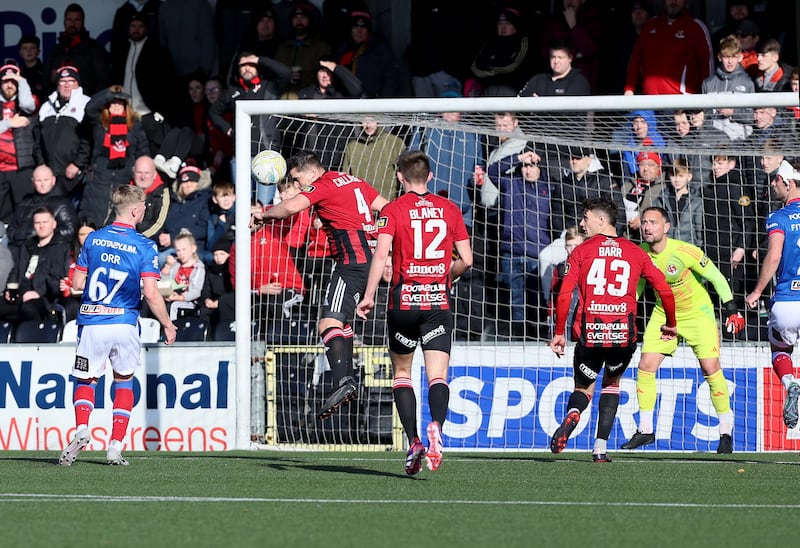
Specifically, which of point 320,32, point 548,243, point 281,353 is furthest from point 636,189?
point 320,32

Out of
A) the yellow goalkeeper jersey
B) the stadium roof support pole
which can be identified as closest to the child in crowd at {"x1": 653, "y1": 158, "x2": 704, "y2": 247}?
the yellow goalkeeper jersey

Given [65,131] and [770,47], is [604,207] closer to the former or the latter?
[770,47]

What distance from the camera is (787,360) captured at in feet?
34.4

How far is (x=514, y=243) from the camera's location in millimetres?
13500

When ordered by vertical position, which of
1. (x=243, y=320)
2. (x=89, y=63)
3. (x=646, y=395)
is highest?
(x=89, y=63)

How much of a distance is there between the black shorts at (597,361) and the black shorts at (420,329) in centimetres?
184

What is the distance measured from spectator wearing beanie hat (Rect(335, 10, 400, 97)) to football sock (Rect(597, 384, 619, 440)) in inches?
245

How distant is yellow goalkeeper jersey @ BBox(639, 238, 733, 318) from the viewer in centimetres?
1170

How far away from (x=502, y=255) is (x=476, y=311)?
0.67 m

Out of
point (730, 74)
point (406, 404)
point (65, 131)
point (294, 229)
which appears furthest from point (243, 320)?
point (730, 74)

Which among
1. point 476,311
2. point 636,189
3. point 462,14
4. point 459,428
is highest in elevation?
point 462,14

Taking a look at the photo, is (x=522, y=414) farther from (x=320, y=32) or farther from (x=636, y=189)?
(x=320, y=32)

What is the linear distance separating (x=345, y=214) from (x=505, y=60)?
6110 mm

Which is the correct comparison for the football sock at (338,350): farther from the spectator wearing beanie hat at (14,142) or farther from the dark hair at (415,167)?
the spectator wearing beanie hat at (14,142)
